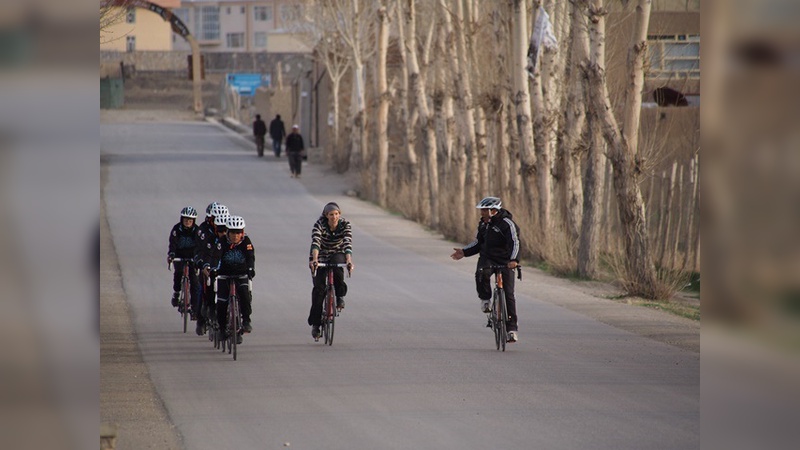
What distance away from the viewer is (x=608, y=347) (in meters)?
14.7

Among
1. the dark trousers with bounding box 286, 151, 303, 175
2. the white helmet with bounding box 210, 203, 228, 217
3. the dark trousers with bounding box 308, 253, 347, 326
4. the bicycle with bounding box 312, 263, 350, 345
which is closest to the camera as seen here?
the white helmet with bounding box 210, 203, 228, 217

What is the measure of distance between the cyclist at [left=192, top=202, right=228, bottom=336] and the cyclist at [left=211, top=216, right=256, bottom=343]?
257 mm

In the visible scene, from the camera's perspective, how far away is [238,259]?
14.3m

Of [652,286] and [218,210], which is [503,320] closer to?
[218,210]

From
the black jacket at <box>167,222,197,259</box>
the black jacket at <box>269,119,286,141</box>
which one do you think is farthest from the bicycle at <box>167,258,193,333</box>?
the black jacket at <box>269,119,286,141</box>

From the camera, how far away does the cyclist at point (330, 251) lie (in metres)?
15.0

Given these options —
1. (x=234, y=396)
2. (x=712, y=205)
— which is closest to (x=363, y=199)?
(x=234, y=396)

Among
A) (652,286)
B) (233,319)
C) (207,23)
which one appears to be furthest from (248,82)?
(233,319)

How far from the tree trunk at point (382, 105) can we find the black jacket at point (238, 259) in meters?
24.6

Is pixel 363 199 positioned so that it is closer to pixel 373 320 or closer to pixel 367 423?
pixel 373 320

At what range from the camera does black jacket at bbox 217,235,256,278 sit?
14281mm

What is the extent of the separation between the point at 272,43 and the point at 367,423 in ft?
376

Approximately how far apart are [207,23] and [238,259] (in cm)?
12835

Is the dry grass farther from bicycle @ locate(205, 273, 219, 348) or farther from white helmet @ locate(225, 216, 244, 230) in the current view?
white helmet @ locate(225, 216, 244, 230)
